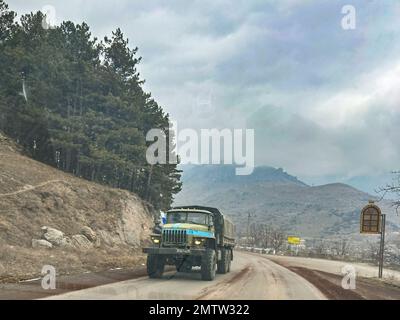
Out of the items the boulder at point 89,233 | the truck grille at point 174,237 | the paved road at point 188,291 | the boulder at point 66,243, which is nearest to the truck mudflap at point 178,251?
the truck grille at point 174,237

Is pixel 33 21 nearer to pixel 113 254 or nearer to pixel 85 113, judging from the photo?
pixel 85 113

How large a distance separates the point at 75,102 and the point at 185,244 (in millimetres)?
28723

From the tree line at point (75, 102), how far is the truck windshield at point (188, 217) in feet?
64.4

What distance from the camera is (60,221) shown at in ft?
93.4

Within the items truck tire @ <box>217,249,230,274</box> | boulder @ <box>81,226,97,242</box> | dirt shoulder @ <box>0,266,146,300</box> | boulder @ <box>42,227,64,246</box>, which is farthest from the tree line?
dirt shoulder @ <box>0,266,146,300</box>

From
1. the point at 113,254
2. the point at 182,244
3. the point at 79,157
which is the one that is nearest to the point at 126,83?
the point at 79,157

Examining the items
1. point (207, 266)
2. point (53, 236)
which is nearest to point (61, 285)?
point (207, 266)

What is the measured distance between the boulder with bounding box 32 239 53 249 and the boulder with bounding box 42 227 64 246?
0.55 m

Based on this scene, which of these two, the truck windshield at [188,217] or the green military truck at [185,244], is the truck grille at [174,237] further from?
the truck windshield at [188,217]

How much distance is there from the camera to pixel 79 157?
132 ft

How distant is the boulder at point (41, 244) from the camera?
23962mm

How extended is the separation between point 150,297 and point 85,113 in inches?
1245

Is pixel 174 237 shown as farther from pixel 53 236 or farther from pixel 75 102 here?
pixel 75 102
